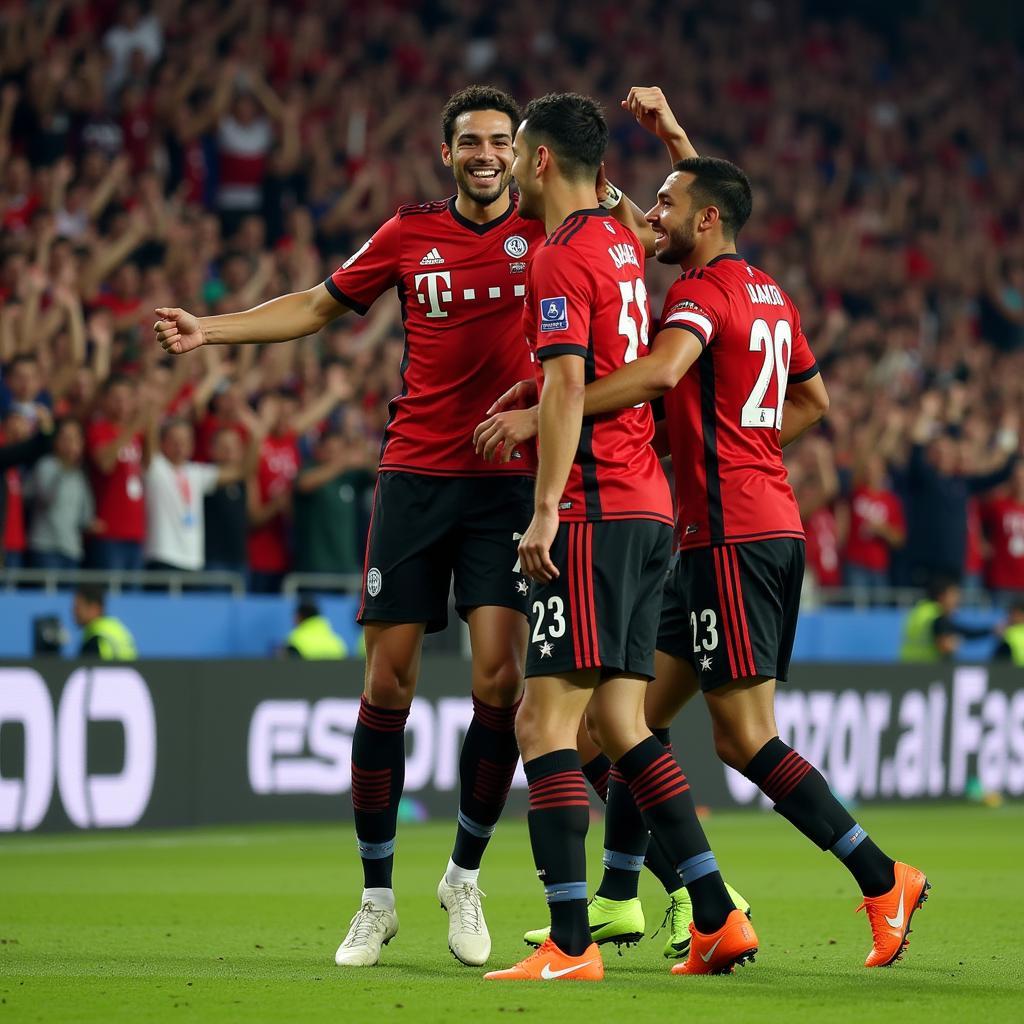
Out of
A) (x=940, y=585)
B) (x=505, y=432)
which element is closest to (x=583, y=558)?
(x=505, y=432)

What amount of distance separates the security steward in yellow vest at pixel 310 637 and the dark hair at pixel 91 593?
148 centimetres

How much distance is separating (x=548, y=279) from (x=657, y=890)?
4.08 m

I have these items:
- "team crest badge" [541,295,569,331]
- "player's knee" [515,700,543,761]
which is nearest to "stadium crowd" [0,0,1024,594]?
"player's knee" [515,700,543,761]

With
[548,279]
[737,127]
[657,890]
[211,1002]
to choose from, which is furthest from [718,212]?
[737,127]

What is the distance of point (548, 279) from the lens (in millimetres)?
5301

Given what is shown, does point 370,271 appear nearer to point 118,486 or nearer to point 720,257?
point 720,257

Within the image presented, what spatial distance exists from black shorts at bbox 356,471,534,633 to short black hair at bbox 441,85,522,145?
1.16 m

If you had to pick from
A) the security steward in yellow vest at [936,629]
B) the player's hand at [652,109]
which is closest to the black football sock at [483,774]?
the player's hand at [652,109]

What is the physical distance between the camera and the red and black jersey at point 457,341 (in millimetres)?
6129

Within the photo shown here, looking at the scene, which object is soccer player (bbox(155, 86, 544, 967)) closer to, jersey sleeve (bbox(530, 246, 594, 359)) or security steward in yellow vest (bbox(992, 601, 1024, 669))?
jersey sleeve (bbox(530, 246, 594, 359))

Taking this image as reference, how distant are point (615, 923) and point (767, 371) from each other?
1.84 m

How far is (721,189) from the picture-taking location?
5.95 meters

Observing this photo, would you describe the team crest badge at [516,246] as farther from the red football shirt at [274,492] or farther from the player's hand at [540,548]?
the red football shirt at [274,492]

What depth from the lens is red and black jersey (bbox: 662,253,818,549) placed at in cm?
582
